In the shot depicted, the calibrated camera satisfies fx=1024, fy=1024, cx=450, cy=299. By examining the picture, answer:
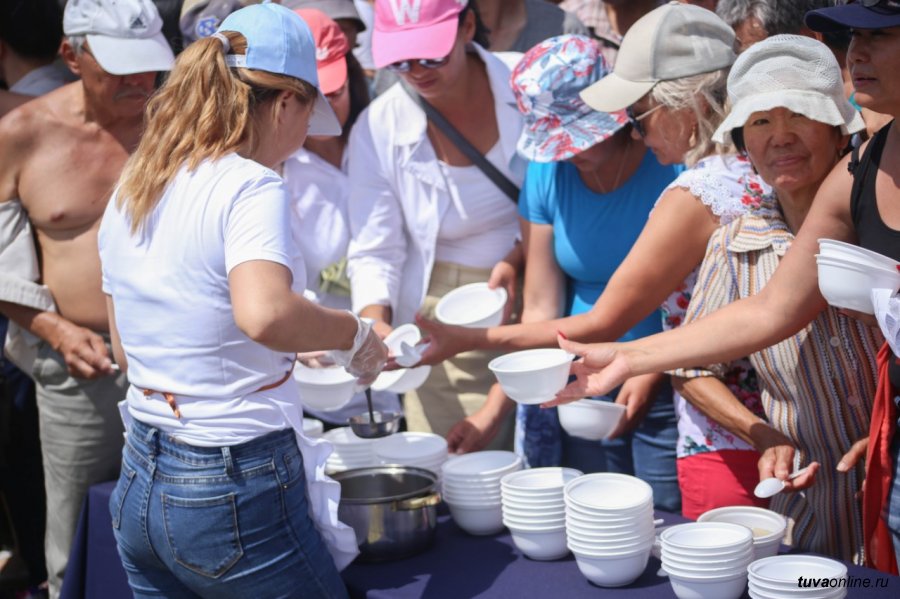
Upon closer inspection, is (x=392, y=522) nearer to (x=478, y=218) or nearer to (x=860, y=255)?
(x=860, y=255)

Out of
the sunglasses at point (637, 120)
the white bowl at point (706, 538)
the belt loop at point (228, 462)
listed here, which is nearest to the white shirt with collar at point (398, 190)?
the sunglasses at point (637, 120)

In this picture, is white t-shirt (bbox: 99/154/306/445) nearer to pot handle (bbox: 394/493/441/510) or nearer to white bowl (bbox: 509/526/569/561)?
pot handle (bbox: 394/493/441/510)

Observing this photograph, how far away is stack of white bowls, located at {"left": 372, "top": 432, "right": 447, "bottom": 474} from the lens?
269 centimetres

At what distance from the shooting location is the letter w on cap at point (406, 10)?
3217 millimetres

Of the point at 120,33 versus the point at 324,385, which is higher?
the point at 120,33

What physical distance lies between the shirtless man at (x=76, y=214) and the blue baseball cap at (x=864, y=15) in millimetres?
2150

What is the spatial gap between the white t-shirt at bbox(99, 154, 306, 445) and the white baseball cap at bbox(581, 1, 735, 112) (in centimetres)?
112

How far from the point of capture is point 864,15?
193 cm

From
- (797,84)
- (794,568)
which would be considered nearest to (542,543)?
(794,568)

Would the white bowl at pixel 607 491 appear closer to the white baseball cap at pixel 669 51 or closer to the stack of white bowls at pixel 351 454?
the stack of white bowls at pixel 351 454

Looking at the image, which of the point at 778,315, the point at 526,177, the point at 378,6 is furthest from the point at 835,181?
the point at 378,6

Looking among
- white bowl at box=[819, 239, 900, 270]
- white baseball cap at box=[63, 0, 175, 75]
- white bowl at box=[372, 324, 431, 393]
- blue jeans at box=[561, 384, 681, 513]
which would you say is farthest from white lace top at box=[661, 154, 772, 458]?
→ white baseball cap at box=[63, 0, 175, 75]

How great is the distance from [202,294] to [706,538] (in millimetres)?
1141

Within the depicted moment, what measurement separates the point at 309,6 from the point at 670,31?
5.57 feet
